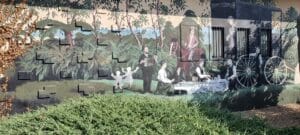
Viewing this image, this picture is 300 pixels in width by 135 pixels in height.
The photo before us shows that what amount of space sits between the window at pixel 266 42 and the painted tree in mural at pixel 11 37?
8.78m

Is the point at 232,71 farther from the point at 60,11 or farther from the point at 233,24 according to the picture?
the point at 60,11

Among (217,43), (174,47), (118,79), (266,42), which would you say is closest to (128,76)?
(118,79)

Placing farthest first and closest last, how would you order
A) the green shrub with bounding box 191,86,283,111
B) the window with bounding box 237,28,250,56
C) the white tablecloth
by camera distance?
the window with bounding box 237,28,250,56
the green shrub with bounding box 191,86,283,111
the white tablecloth

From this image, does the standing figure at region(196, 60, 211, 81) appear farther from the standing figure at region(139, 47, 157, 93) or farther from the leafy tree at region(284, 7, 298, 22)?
the leafy tree at region(284, 7, 298, 22)

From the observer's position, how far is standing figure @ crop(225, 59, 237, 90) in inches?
619

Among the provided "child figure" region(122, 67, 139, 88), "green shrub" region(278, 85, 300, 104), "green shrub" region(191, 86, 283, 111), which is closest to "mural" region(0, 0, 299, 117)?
"child figure" region(122, 67, 139, 88)

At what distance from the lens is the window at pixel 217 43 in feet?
50.1

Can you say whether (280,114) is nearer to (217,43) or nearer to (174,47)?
(217,43)

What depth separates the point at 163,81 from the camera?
13.8m

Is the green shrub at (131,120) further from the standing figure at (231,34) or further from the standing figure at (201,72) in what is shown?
the standing figure at (231,34)

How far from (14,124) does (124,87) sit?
5.67 metres

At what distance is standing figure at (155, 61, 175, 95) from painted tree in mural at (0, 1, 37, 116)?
4019mm

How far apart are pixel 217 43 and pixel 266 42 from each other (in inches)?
106

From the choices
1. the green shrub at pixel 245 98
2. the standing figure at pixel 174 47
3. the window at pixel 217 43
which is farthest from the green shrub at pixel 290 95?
the standing figure at pixel 174 47
